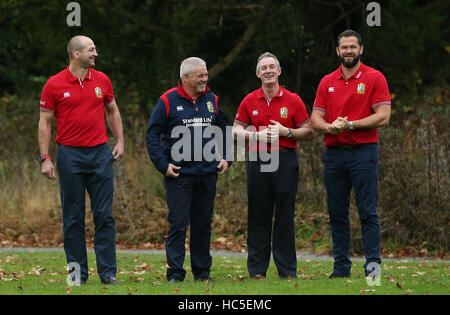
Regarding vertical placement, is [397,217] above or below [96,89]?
below

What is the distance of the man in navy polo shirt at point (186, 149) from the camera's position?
834 cm

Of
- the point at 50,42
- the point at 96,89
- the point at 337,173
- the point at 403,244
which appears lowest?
the point at 403,244

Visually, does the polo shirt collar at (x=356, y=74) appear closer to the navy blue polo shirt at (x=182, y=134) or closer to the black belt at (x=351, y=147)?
the black belt at (x=351, y=147)

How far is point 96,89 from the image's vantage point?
8219 millimetres

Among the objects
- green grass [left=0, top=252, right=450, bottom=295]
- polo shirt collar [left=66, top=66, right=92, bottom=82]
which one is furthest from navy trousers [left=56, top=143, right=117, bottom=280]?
polo shirt collar [left=66, top=66, right=92, bottom=82]

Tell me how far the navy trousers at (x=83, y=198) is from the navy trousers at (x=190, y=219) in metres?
0.64

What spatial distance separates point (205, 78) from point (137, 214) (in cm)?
744

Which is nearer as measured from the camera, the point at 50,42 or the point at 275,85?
the point at 275,85

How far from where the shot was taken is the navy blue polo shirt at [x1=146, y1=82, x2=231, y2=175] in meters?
8.34

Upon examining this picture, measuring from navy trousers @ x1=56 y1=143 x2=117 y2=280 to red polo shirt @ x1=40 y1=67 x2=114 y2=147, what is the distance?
0.36 ft

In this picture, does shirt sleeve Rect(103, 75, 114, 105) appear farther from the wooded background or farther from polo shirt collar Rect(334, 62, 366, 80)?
the wooded background

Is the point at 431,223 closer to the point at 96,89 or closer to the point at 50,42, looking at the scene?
the point at 96,89

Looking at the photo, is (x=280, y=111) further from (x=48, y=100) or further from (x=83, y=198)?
(x=48, y=100)

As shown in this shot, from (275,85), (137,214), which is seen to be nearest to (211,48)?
(137,214)
